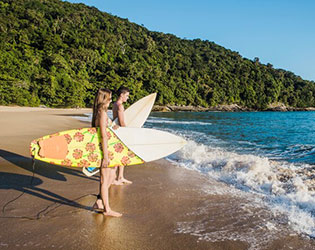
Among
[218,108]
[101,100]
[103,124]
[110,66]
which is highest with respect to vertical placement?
[110,66]

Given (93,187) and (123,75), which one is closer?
(93,187)

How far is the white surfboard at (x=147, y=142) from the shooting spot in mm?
3277

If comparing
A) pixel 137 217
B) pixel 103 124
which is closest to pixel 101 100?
pixel 103 124

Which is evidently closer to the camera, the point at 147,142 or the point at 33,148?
the point at 33,148

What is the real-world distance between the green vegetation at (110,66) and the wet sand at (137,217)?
3968 centimetres

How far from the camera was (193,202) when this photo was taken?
347 cm

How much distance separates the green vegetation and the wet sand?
3968cm

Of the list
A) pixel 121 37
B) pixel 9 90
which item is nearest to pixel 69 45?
pixel 121 37

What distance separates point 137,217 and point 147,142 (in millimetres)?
1055

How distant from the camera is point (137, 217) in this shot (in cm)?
291

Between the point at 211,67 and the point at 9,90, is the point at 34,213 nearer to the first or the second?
the point at 9,90

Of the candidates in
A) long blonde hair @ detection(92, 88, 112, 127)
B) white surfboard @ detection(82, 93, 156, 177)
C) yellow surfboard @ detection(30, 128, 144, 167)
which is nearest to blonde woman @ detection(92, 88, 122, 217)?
long blonde hair @ detection(92, 88, 112, 127)

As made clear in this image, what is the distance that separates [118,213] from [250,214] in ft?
5.49

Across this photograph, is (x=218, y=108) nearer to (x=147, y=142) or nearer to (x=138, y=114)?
(x=138, y=114)
